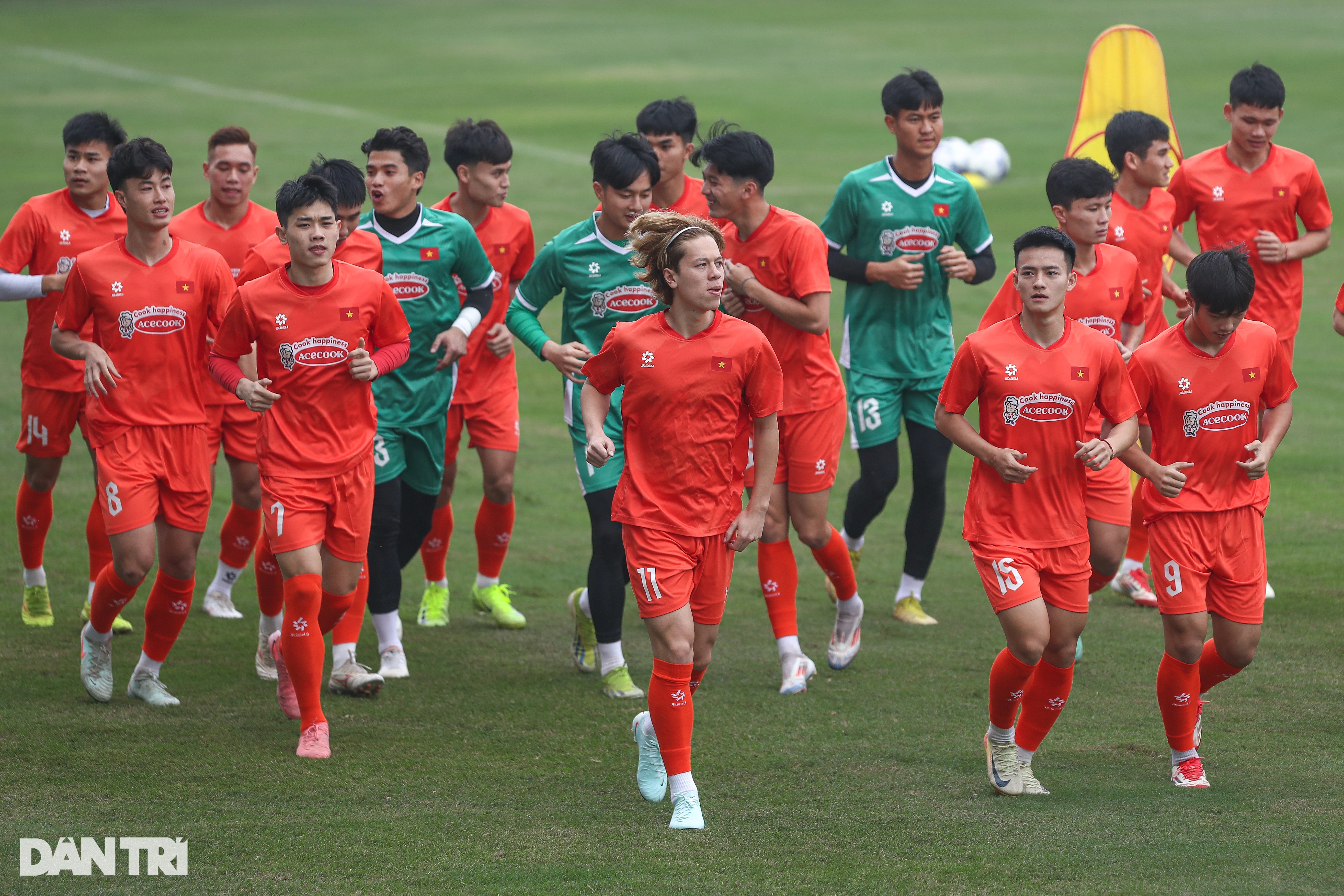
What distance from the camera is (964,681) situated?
7.57 m

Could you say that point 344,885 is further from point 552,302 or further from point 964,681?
point 552,302

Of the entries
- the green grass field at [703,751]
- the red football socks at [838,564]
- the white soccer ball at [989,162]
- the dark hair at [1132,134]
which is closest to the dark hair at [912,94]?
the dark hair at [1132,134]

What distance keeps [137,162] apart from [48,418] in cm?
211

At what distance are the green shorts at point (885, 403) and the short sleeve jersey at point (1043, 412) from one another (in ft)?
7.65

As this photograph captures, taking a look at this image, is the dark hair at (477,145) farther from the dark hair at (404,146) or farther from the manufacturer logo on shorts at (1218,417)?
the manufacturer logo on shorts at (1218,417)

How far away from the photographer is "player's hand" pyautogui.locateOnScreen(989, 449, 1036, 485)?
5742 mm

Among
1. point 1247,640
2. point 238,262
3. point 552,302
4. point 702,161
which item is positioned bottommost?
point 552,302

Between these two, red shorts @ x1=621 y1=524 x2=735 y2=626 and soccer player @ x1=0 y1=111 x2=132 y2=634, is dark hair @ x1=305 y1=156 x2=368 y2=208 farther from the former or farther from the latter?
red shorts @ x1=621 y1=524 x2=735 y2=626

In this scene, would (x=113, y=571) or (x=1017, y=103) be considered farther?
(x=1017, y=103)

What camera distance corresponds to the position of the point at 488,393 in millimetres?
8516

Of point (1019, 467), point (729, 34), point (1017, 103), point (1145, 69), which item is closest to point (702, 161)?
point (1019, 467)

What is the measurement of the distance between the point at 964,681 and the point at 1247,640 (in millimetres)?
1793

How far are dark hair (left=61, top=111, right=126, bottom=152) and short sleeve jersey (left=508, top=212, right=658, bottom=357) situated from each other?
7.89 ft

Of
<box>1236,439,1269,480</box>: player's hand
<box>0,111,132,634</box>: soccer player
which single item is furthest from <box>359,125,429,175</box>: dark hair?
<box>1236,439,1269,480</box>: player's hand
